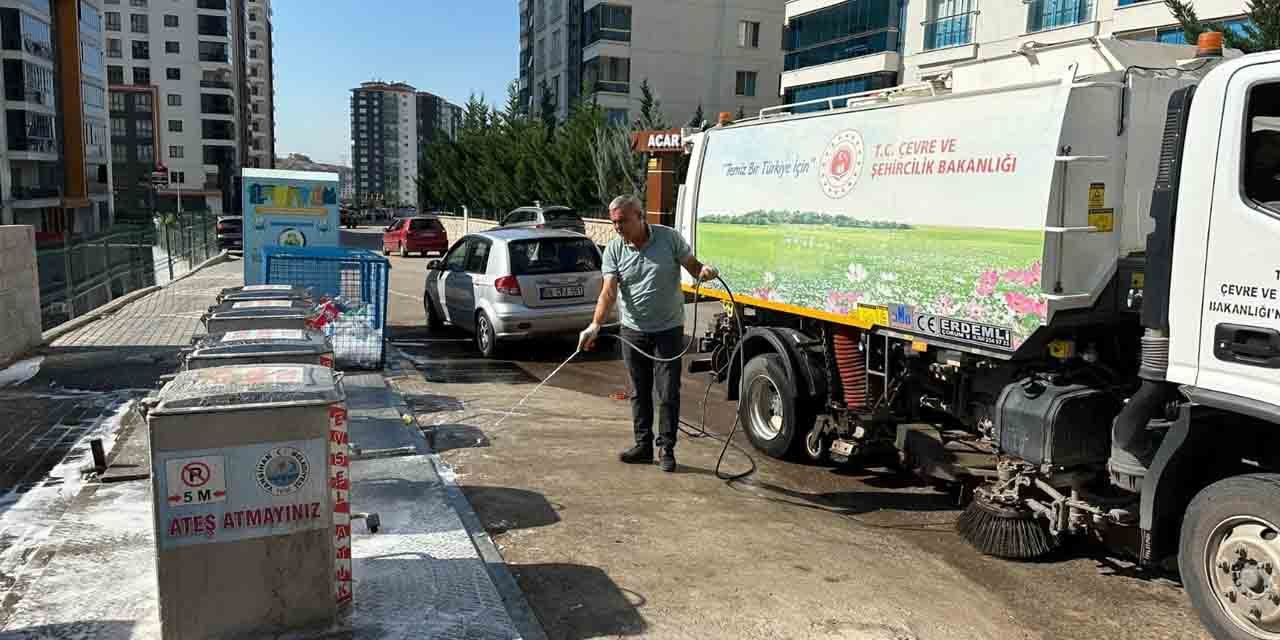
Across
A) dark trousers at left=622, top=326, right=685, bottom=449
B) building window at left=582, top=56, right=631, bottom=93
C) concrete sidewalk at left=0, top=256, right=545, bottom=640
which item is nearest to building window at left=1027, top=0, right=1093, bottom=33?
dark trousers at left=622, top=326, right=685, bottom=449

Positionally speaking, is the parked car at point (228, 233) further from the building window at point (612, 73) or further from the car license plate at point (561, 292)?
the car license plate at point (561, 292)

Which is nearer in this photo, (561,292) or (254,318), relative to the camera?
(254,318)

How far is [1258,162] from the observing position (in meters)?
4.09

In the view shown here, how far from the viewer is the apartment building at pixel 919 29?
25.6 meters

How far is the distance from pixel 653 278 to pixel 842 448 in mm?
1792

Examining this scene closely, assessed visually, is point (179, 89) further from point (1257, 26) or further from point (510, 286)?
point (1257, 26)

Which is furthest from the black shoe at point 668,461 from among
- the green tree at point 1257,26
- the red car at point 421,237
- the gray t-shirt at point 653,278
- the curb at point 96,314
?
the red car at point 421,237

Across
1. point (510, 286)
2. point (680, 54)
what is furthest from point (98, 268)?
point (680, 54)

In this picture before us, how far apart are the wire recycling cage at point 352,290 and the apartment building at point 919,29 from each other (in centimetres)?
1550

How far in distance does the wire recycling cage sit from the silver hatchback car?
67.9 inches

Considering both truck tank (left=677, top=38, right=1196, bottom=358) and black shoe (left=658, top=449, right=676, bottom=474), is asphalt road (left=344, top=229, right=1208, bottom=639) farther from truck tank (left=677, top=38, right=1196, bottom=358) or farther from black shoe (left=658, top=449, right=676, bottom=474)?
truck tank (left=677, top=38, right=1196, bottom=358)

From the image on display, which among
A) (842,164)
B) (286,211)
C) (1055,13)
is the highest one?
(1055,13)

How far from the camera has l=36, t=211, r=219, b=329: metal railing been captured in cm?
1342

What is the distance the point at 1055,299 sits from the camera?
4996 millimetres
